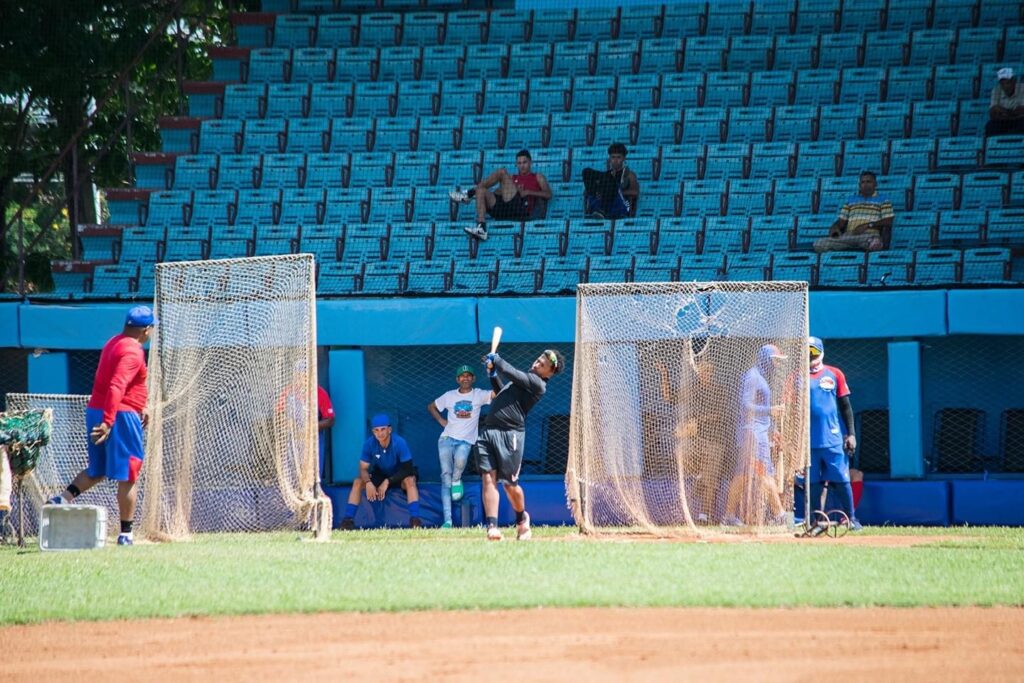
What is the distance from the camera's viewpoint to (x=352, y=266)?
58.2 ft

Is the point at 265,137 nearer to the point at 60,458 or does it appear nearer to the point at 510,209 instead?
the point at 510,209

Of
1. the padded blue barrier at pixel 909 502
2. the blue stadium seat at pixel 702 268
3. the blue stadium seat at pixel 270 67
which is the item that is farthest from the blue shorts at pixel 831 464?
the blue stadium seat at pixel 270 67

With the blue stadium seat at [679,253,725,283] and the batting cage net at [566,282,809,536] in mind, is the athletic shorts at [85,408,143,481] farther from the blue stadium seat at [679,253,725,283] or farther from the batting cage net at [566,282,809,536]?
the blue stadium seat at [679,253,725,283]

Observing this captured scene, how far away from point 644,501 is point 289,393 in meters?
3.32

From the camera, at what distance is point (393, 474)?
15.1 metres

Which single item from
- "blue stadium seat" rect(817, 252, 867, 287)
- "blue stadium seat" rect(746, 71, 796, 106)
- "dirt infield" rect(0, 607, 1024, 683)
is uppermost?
"blue stadium seat" rect(746, 71, 796, 106)

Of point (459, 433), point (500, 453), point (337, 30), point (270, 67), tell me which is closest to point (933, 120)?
point (459, 433)

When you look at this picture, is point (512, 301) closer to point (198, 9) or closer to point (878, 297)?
point (878, 297)

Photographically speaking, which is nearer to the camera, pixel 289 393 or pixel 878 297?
pixel 289 393

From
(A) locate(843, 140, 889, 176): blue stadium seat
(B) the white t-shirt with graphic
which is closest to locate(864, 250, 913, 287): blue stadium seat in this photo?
(A) locate(843, 140, 889, 176): blue stadium seat

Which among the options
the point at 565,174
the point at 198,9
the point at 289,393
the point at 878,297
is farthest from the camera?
the point at 198,9

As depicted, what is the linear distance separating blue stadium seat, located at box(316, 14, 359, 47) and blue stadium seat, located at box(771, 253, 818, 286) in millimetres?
8457

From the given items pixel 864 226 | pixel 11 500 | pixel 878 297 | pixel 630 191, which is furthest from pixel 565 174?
pixel 11 500

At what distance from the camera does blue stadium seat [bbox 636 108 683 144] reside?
1980 centimetres
